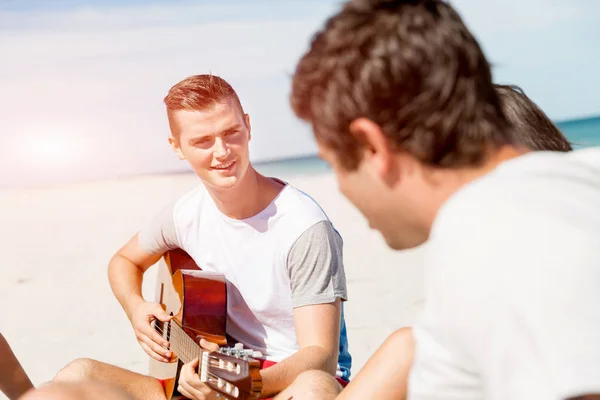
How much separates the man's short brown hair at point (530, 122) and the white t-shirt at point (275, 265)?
67 centimetres

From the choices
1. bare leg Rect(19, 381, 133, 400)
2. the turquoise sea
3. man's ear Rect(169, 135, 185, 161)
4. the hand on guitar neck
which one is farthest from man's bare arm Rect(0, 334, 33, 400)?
the turquoise sea

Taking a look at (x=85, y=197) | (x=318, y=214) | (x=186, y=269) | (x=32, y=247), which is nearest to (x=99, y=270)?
(x=32, y=247)

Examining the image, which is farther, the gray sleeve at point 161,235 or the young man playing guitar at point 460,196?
the gray sleeve at point 161,235

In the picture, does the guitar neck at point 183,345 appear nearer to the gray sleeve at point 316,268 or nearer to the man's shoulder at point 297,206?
the gray sleeve at point 316,268

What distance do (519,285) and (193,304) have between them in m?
1.86

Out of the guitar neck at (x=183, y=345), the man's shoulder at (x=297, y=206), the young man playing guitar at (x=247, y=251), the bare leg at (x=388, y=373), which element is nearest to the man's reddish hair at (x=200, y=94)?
the young man playing guitar at (x=247, y=251)

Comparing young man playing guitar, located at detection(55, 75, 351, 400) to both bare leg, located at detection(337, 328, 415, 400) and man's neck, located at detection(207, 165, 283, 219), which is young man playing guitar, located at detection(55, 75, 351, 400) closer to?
man's neck, located at detection(207, 165, 283, 219)

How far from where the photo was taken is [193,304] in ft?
9.39

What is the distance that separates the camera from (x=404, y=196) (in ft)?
4.78

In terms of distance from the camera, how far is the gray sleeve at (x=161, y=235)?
10.1 feet

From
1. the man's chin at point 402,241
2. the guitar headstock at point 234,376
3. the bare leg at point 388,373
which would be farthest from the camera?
the guitar headstock at point 234,376

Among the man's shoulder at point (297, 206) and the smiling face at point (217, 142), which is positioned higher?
the smiling face at point (217, 142)

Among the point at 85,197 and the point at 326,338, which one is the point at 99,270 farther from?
the point at 85,197

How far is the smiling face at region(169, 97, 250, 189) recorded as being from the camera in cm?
277
